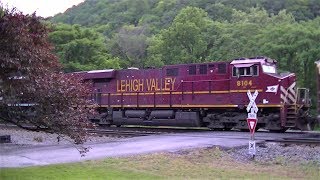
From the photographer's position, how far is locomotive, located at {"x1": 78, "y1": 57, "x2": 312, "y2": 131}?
23.7m

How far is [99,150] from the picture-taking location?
51.4 ft

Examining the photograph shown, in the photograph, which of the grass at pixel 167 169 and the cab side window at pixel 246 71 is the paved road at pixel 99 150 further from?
the cab side window at pixel 246 71

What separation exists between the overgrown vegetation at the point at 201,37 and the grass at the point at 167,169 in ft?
17.3

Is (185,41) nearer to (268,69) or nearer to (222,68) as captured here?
(222,68)

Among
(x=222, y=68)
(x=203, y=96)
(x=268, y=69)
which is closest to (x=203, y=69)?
(x=222, y=68)

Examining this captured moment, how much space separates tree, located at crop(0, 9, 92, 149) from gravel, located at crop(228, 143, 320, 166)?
248 inches

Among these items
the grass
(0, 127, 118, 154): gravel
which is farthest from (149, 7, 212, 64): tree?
the grass

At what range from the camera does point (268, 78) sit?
24.0 meters

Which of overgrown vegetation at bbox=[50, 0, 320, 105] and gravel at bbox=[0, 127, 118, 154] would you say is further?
overgrown vegetation at bbox=[50, 0, 320, 105]

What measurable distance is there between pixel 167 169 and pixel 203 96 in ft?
48.1

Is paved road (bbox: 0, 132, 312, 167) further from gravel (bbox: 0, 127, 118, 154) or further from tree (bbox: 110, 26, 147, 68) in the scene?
tree (bbox: 110, 26, 147, 68)

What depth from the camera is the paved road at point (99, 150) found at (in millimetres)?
13078

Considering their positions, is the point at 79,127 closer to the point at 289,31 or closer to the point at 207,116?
the point at 207,116

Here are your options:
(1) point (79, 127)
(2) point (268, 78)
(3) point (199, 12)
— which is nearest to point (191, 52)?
(3) point (199, 12)
